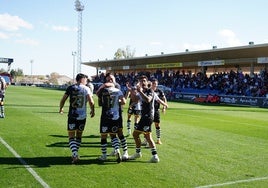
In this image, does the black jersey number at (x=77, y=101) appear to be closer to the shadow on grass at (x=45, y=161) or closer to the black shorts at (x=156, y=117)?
the shadow on grass at (x=45, y=161)

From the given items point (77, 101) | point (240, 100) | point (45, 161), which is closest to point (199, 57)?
point (240, 100)

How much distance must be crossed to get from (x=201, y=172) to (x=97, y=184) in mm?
2468

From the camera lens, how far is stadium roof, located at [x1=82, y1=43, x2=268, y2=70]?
1555 inches

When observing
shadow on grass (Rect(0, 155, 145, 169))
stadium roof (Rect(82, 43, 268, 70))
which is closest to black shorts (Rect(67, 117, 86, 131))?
shadow on grass (Rect(0, 155, 145, 169))

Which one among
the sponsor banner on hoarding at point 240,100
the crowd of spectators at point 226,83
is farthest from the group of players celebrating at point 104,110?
the sponsor banner on hoarding at point 240,100

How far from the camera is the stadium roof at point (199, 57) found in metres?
39.5

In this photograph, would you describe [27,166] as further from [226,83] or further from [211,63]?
[211,63]

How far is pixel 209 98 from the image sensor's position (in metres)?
39.2

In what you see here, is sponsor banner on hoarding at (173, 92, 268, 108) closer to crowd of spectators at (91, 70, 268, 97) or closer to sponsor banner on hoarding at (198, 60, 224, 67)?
crowd of spectators at (91, 70, 268, 97)

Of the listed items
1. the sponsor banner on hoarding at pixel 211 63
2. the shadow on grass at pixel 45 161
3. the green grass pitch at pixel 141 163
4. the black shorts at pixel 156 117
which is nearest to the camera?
the green grass pitch at pixel 141 163

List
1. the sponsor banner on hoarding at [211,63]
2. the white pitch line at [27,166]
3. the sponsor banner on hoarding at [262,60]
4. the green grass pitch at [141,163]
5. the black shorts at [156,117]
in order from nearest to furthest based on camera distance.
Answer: the white pitch line at [27,166]
the green grass pitch at [141,163]
the black shorts at [156,117]
the sponsor banner on hoarding at [262,60]
the sponsor banner on hoarding at [211,63]

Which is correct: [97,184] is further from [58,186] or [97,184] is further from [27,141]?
[27,141]

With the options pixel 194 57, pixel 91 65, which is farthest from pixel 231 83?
pixel 91 65

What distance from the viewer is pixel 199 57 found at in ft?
159
